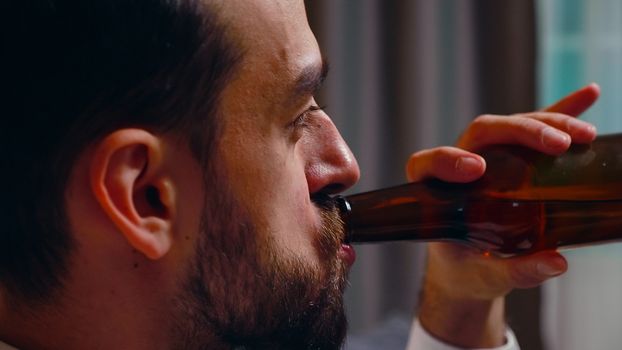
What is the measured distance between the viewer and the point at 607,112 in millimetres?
2307

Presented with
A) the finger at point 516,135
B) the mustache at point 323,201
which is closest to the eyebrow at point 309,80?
the mustache at point 323,201

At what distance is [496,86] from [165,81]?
1746mm

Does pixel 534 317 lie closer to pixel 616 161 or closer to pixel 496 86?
pixel 496 86

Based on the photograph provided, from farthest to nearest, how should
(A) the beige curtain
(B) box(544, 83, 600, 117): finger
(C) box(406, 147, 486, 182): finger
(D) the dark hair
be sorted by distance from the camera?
(A) the beige curtain, (B) box(544, 83, 600, 117): finger, (C) box(406, 147, 486, 182): finger, (D) the dark hair

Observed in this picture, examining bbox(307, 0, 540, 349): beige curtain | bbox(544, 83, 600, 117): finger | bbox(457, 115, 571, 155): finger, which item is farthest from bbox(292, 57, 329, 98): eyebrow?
bbox(307, 0, 540, 349): beige curtain

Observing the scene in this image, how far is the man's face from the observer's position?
0.72 metres

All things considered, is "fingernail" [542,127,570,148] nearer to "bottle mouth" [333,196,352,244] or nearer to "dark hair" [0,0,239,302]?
"bottle mouth" [333,196,352,244]

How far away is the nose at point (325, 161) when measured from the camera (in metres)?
0.80

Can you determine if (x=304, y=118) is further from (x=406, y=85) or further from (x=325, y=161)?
(x=406, y=85)

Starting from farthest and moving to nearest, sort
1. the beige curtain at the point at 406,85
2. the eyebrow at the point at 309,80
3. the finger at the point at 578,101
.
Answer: the beige curtain at the point at 406,85 → the finger at the point at 578,101 → the eyebrow at the point at 309,80

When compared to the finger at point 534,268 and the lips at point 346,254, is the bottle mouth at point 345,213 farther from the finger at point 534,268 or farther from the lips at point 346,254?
the finger at point 534,268

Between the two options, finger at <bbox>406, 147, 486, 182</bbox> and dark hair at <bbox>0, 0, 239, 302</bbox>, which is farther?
finger at <bbox>406, 147, 486, 182</bbox>

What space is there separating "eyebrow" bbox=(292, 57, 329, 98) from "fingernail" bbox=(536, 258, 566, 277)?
1.14 ft

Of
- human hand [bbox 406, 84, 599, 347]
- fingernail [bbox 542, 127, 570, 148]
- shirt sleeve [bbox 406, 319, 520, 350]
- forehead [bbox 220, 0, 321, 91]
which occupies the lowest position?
shirt sleeve [bbox 406, 319, 520, 350]
